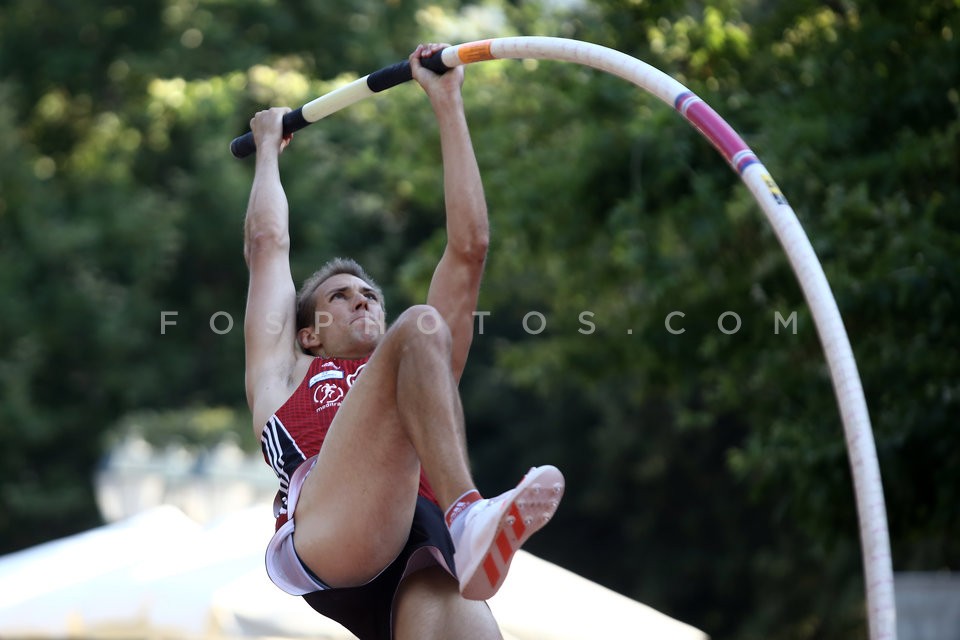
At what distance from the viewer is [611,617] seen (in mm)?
6387

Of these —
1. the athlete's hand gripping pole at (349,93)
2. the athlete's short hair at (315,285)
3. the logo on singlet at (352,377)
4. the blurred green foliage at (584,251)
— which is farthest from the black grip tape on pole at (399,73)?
the blurred green foliage at (584,251)

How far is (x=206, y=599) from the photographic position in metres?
6.47

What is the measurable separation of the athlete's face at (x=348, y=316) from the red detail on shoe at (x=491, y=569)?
111cm

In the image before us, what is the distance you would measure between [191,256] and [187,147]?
1494 mm

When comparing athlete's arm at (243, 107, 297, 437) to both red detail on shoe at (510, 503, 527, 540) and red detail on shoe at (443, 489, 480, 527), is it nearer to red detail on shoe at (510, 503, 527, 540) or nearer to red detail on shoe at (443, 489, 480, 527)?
red detail on shoe at (443, 489, 480, 527)

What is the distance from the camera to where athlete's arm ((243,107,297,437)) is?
4418 mm

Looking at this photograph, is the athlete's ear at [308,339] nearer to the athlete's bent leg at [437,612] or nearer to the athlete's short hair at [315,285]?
the athlete's short hair at [315,285]

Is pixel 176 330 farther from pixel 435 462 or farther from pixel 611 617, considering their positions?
pixel 435 462

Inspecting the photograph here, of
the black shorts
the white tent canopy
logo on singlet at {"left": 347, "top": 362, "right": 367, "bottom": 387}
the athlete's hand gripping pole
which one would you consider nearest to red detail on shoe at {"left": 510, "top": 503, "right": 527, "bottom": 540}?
the black shorts

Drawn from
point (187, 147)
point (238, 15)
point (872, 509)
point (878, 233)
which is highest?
point (238, 15)

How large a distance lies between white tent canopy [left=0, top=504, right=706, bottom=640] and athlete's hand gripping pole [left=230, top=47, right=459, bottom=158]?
234cm

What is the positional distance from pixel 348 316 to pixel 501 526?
→ 1.18 metres

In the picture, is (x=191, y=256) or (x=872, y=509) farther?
(x=191, y=256)

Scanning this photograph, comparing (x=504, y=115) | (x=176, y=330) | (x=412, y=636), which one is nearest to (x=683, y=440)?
(x=176, y=330)
